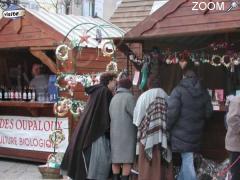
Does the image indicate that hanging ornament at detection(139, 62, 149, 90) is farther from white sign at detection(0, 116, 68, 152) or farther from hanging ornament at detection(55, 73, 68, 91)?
white sign at detection(0, 116, 68, 152)

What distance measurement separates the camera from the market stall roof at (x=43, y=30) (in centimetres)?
1003

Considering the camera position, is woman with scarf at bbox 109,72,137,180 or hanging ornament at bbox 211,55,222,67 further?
hanging ornament at bbox 211,55,222,67

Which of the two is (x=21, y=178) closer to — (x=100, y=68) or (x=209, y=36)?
(x=100, y=68)

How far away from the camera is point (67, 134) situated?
10008 millimetres

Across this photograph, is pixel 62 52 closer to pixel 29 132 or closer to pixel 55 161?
pixel 55 161

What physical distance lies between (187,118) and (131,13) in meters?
5.85

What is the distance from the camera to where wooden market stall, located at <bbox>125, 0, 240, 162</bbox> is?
24.0 ft

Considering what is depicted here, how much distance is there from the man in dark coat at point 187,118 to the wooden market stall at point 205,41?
505mm

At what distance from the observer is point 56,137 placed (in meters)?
9.43

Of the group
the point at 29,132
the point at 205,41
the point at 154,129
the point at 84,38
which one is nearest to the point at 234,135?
the point at 154,129

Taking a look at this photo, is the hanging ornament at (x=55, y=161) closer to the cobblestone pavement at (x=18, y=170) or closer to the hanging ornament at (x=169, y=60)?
the cobblestone pavement at (x=18, y=170)

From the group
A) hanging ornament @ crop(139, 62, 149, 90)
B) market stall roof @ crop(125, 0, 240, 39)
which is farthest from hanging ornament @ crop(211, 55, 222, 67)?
hanging ornament @ crop(139, 62, 149, 90)

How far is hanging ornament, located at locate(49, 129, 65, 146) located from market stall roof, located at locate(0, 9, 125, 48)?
1.68m

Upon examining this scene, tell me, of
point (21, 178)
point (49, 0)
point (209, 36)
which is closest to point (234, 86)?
point (209, 36)
